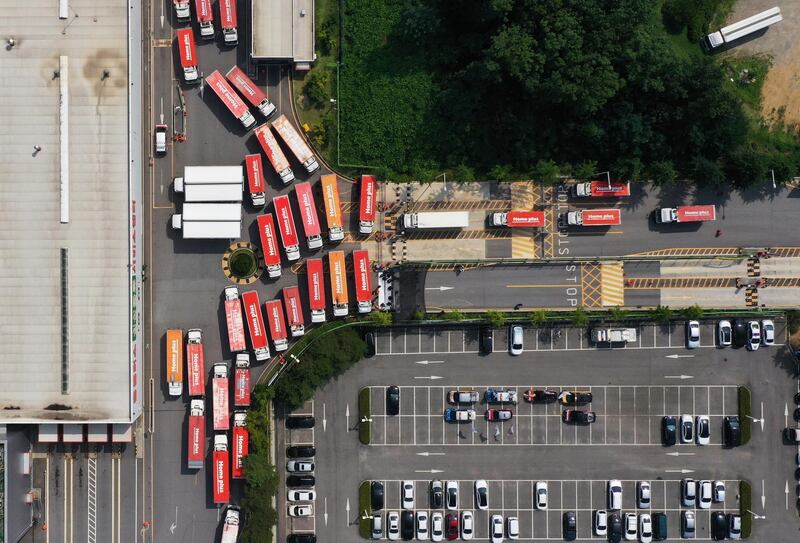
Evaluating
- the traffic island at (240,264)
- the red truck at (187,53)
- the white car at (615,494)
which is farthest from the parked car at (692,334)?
the red truck at (187,53)

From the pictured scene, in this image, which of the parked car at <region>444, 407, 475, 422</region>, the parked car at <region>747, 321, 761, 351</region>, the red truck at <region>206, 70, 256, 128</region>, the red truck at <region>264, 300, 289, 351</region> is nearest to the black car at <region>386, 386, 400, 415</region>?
the parked car at <region>444, 407, 475, 422</region>

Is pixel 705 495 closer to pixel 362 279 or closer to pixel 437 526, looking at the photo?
pixel 437 526

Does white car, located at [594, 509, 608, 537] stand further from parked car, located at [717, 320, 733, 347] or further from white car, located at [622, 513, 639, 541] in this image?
parked car, located at [717, 320, 733, 347]

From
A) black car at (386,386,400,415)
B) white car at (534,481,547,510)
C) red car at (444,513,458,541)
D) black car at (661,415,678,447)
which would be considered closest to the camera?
black car at (661,415,678,447)

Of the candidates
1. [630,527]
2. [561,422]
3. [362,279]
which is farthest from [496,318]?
[630,527]

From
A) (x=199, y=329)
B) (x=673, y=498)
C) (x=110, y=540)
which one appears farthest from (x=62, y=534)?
(x=673, y=498)

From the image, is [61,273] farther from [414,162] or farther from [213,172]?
[414,162]

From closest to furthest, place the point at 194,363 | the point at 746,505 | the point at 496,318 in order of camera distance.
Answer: the point at 496,318 → the point at 746,505 → the point at 194,363
